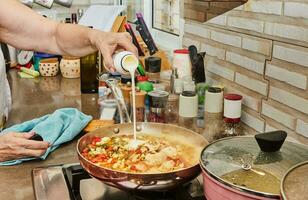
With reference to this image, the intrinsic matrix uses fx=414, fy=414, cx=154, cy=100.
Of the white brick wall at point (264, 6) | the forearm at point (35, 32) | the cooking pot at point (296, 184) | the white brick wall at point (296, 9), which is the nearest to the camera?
the cooking pot at point (296, 184)

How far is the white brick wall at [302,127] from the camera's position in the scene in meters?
1.11

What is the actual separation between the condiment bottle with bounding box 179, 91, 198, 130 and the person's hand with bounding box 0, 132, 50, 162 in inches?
18.8

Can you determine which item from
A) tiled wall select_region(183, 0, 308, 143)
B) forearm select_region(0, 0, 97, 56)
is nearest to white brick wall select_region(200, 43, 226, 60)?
tiled wall select_region(183, 0, 308, 143)

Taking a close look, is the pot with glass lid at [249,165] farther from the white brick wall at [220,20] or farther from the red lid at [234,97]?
the white brick wall at [220,20]

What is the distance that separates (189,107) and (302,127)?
1.37 feet

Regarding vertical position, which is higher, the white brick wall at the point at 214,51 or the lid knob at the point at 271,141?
the white brick wall at the point at 214,51

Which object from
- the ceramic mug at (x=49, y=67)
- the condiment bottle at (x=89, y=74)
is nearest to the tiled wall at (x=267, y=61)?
the condiment bottle at (x=89, y=74)

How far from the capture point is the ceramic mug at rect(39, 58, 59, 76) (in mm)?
2441

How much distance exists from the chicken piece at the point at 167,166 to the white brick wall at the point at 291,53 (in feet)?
1.45

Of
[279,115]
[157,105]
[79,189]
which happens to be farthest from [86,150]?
[279,115]

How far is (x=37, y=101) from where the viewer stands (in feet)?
6.41

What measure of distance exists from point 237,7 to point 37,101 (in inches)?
41.2

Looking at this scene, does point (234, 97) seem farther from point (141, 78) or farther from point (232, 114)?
point (141, 78)

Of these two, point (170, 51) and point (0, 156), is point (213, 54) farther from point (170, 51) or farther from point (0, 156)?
point (0, 156)
